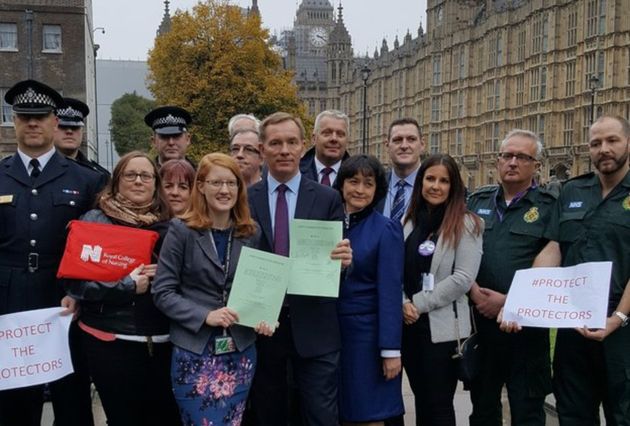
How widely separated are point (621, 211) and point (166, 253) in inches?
124

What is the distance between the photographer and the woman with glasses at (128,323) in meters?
4.21

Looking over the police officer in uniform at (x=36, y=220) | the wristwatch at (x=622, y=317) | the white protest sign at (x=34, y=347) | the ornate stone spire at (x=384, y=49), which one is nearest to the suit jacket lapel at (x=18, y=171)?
the police officer in uniform at (x=36, y=220)

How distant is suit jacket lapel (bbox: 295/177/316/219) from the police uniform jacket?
1.65m

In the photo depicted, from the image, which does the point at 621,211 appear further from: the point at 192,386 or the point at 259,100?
the point at 259,100

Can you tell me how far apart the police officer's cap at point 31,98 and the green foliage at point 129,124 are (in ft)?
212

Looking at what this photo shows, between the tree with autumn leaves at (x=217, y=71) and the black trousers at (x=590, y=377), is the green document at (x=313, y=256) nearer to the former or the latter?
the black trousers at (x=590, y=377)

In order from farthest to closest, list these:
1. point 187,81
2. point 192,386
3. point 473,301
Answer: point 187,81, point 473,301, point 192,386

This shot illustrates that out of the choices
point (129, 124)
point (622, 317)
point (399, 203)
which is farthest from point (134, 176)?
point (129, 124)

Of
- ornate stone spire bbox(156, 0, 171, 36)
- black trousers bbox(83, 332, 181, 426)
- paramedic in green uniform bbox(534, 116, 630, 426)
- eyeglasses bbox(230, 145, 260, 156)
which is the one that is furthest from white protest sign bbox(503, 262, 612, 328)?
Answer: ornate stone spire bbox(156, 0, 171, 36)

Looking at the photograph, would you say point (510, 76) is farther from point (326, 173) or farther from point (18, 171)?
point (18, 171)

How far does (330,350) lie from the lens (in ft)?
14.1

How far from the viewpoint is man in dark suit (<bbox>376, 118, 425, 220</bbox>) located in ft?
19.4

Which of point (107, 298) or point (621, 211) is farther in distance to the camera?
point (621, 211)

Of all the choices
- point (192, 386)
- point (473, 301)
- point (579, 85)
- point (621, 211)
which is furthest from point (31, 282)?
point (579, 85)
